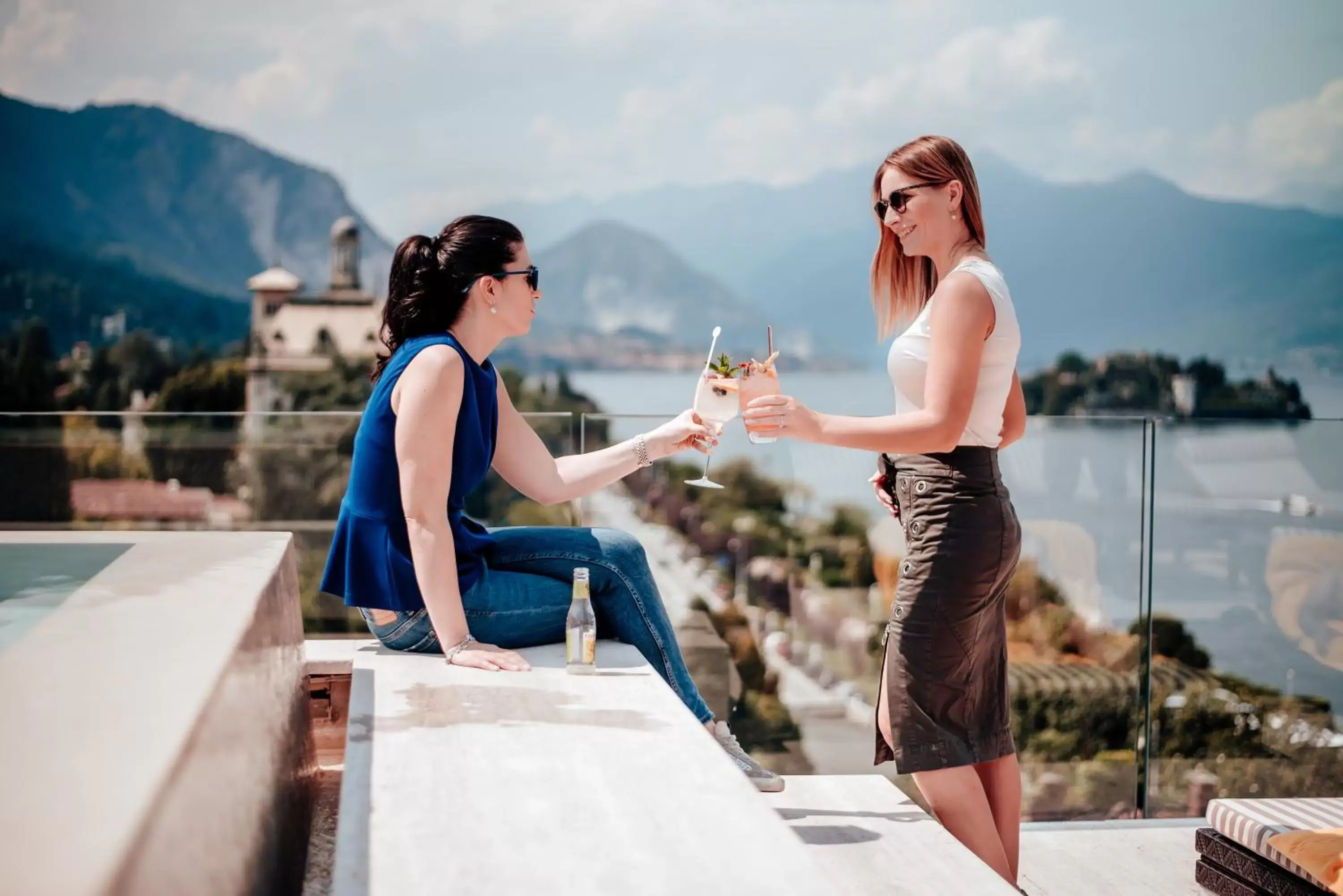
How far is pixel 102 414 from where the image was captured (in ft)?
14.8

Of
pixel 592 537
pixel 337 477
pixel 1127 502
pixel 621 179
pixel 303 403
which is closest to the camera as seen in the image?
pixel 592 537

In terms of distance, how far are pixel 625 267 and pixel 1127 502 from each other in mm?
29577

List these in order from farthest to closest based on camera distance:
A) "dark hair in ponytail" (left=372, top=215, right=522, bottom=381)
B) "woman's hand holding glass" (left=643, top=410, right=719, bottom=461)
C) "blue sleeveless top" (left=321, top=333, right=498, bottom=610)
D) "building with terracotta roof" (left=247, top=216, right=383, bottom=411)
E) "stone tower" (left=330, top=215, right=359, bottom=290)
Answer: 1. "stone tower" (left=330, top=215, right=359, bottom=290)
2. "building with terracotta roof" (left=247, top=216, right=383, bottom=411)
3. "woman's hand holding glass" (left=643, top=410, right=719, bottom=461)
4. "dark hair in ponytail" (left=372, top=215, right=522, bottom=381)
5. "blue sleeveless top" (left=321, top=333, right=498, bottom=610)

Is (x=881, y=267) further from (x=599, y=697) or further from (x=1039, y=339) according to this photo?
(x=1039, y=339)

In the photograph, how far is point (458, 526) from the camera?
2436mm

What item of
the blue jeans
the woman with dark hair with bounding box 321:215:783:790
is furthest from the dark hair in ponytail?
the blue jeans

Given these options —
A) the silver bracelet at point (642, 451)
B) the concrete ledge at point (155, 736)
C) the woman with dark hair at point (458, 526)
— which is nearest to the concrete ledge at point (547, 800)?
the concrete ledge at point (155, 736)

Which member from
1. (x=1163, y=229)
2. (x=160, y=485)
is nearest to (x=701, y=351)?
(x=1163, y=229)

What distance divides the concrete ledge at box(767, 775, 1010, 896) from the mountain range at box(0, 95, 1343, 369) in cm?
2753

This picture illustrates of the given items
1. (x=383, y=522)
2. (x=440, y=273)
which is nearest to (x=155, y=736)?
(x=383, y=522)

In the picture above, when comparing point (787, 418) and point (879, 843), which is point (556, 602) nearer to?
point (787, 418)

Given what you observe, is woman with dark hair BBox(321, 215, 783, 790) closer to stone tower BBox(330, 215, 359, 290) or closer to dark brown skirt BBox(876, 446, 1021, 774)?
dark brown skirt BBox(876, 446, 1021, 774)

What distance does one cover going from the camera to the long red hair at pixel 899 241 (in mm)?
2367

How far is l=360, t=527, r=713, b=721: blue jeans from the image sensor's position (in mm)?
2377
